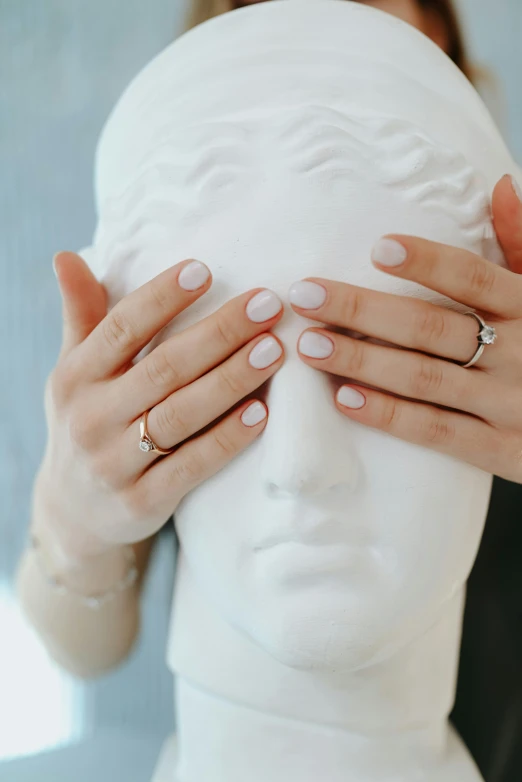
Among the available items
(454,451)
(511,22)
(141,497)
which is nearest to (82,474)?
(141,497)

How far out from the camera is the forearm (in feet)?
3.00

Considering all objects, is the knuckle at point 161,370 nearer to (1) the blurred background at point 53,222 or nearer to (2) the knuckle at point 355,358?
(2) the knuckle at point 355,358

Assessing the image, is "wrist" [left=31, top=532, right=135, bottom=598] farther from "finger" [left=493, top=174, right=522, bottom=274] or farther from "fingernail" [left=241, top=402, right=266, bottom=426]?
"finger" [left=493, top=174, right=522, bottom=274]

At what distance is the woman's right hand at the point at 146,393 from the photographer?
2.00 feet

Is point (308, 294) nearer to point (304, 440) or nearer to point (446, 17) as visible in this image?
point (304, 440)

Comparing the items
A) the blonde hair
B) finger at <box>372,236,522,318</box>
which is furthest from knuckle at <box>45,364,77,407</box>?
the blonde hair

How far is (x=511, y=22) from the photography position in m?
1.13

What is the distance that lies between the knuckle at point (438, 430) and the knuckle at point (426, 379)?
2 centimetres

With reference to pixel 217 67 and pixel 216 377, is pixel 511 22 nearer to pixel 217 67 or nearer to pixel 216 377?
pixel 217 67

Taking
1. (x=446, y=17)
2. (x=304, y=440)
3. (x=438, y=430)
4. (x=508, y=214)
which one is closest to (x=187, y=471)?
(x=304, y=440)

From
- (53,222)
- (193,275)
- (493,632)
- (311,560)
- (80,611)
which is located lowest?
(493,632)

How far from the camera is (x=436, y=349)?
624 millimetres

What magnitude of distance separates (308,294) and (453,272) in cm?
13

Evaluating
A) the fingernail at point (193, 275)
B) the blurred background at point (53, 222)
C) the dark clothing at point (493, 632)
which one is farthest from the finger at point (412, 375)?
the blurred background at point (53, 222)
